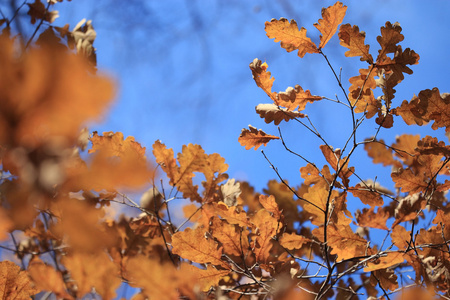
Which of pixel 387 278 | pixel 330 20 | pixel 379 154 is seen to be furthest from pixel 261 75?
pixel 379 154

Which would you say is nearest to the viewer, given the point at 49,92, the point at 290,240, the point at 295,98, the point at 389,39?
the point at 49,92

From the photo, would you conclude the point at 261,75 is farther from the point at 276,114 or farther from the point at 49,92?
the point at 49,92

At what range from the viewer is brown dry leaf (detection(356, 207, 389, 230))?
1.20 meters

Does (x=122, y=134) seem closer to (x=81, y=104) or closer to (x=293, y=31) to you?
(x=293, y=31)

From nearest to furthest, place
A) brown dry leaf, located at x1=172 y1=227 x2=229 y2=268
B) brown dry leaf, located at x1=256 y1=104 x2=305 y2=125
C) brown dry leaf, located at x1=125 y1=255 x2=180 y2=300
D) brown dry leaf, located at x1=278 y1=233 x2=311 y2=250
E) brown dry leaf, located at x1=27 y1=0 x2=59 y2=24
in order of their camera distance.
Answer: brown dry leaf, located at x1=125 y1=255 x2=180 y2=300 < brown dry leaf, located at x1=172 y1=227 x2=229 y2=268 < brown dry leaf, located at x1=256 y1=104 x2=305 y2=125 < brown dry leaf, located at x1=278 y1=233 x2=311 y2=250 < brown dry leaf, located at x1=27 y1=0 x2=59 y2=24

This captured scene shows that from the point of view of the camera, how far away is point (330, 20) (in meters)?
0.98

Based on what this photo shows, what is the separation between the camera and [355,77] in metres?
1.08

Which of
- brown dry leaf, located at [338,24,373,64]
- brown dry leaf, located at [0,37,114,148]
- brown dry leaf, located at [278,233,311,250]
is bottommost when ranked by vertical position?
brown dry leaf, located at [0,37,114,148]

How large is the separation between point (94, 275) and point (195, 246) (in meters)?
0.33

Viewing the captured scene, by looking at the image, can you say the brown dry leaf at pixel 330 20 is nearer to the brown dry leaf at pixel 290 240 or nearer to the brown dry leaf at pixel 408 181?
the brown dry leaf at pixel 408 181

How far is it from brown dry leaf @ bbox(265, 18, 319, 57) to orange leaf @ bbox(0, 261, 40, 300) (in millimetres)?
918

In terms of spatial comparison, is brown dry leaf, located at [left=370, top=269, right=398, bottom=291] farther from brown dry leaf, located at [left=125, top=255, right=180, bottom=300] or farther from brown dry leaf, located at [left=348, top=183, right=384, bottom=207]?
brown dry leaf, located at [left=125, top=255, right=180, bottom=300]

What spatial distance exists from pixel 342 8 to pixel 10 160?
90cm

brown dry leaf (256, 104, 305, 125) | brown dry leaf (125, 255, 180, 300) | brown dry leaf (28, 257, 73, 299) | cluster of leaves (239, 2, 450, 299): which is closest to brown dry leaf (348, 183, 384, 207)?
cluster of leaves (239, 2, 450, 299)
